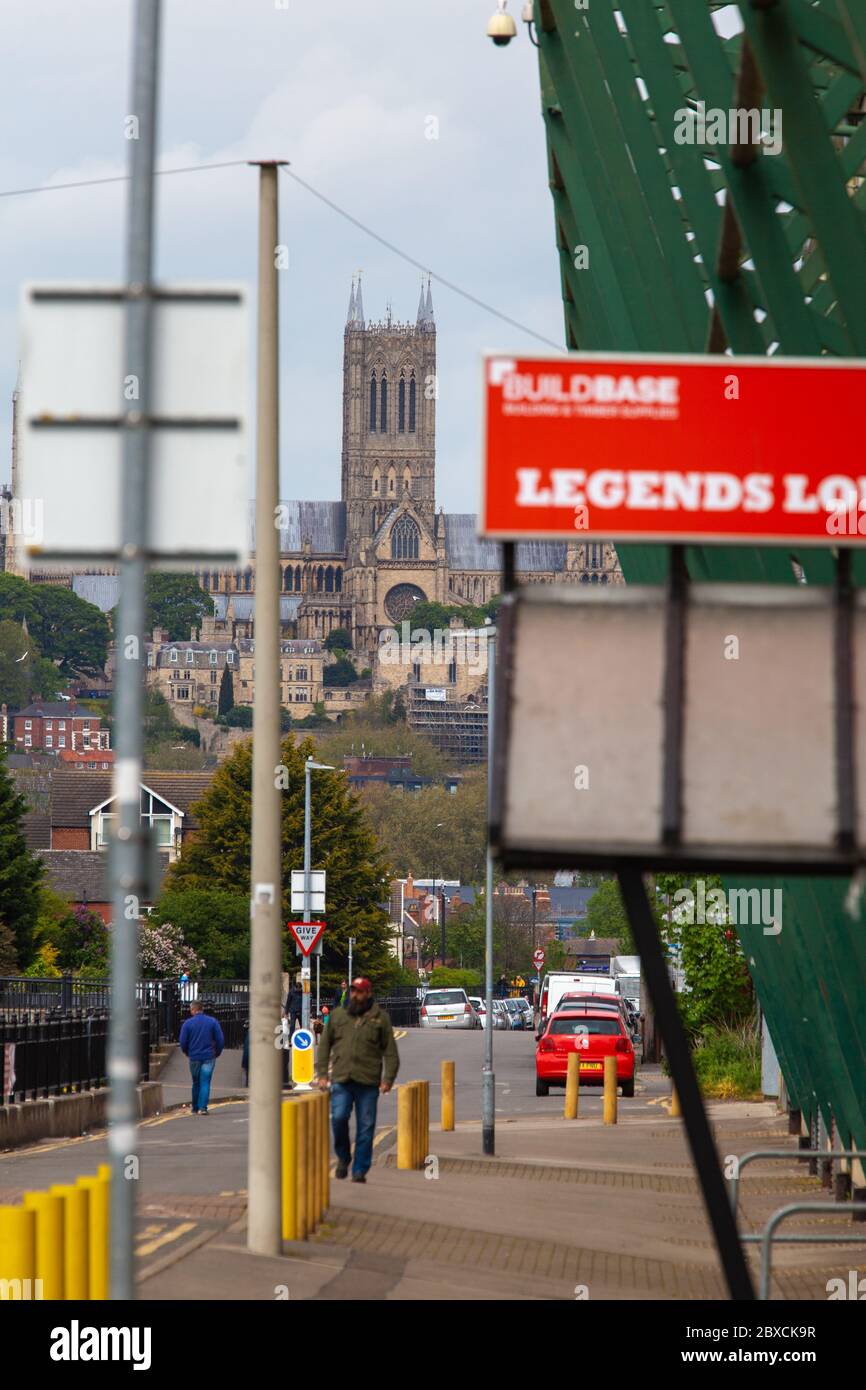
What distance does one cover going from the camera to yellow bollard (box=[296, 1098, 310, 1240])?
13328mm

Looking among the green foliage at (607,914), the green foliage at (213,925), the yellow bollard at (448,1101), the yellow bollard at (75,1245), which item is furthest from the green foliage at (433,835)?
the yellow bollard at (75,1245)

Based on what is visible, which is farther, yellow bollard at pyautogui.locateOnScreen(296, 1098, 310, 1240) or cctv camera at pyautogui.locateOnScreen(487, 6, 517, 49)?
cctv camera at pyautogui.locateOnScreen(487, 6, 517, 49)

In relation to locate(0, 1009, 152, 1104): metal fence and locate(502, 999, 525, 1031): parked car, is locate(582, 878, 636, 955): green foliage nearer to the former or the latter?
locate(502, 999, 525, 1031): parked car

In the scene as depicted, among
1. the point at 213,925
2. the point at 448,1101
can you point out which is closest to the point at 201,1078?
the point at 448,1101

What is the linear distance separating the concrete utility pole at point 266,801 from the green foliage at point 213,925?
2327 inches

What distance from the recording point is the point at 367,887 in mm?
81188

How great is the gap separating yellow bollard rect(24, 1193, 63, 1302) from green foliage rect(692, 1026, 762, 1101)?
84.7 feet

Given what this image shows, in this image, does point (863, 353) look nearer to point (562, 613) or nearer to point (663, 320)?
point (562, 613)

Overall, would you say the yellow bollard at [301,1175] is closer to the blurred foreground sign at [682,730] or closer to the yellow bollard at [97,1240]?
the yellow bollard at [97,1240]

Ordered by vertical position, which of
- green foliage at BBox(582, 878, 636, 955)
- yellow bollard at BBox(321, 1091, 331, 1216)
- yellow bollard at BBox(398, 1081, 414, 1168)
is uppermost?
yellow bollard at BBox(321, 1091, 331, 1216)
